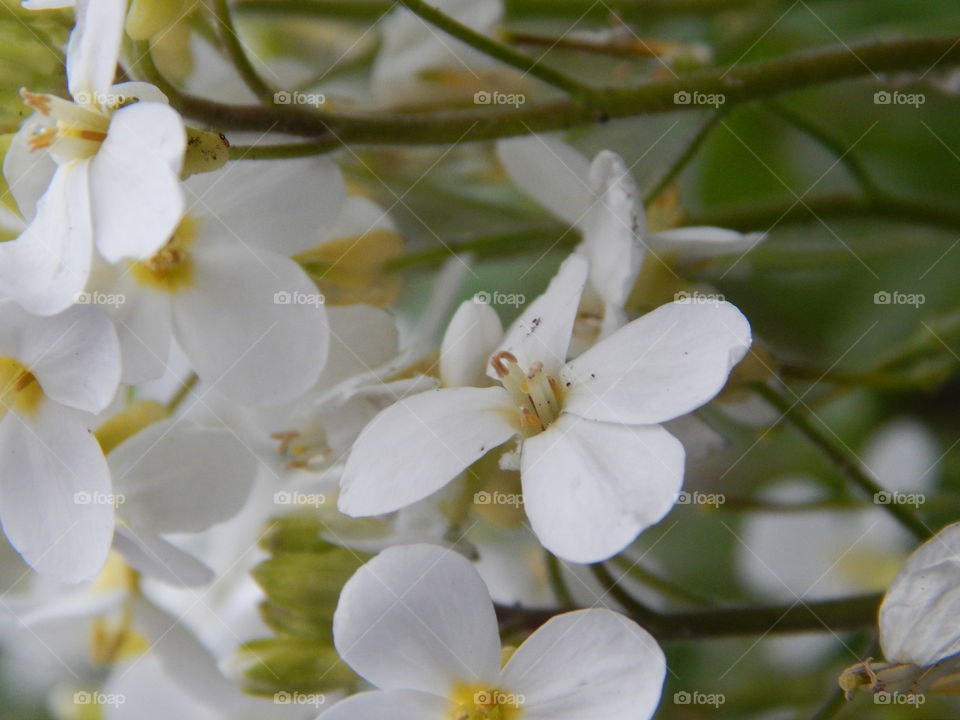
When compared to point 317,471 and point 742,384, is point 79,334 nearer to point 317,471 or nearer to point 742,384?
point 317,471

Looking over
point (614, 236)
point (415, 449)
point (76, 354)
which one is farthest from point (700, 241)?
point (76, 354)

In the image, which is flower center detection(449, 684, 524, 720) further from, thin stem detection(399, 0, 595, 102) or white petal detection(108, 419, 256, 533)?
thin stem detection(399, 0, 595, 102)

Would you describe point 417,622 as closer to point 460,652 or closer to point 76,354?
point 460,652

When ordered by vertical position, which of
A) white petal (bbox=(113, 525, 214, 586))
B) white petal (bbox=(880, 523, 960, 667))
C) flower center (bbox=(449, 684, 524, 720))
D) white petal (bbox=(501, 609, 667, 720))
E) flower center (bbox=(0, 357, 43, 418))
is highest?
white petal (bbox=(880, 523, 960, 667))

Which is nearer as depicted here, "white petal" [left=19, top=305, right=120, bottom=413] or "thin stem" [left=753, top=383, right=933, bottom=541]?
"white petal" [left=19, top=305, right=120, bottom=413]

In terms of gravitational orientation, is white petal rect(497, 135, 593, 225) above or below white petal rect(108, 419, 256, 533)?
above

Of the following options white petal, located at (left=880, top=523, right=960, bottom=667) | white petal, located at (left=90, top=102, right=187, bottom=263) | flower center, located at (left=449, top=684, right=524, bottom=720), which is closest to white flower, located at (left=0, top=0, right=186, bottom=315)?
white petal, located at (left=90, top=102, right=187, bottom=263)

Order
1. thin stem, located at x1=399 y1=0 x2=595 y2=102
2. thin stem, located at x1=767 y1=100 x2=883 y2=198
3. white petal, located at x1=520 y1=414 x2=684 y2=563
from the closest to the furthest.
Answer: white petal, located at x1=520 y1=414 x2=684 y2=563
thin stem, located at x1=399 y1=0 x2=595 y2=102
thin stem, located at x1=767 y1=100 x2=883 y2=198
